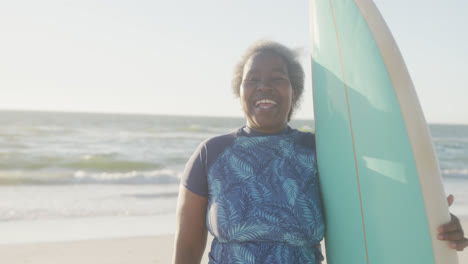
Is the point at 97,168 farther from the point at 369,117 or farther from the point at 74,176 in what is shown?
the point at 369,117

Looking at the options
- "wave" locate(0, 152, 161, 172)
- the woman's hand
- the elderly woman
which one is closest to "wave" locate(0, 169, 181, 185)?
"wave" locate(0, 152, 161, 172)

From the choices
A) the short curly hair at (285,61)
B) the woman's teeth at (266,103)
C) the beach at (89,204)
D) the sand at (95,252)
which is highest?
the short curly hair at (285,61)

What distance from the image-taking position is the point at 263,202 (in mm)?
1571

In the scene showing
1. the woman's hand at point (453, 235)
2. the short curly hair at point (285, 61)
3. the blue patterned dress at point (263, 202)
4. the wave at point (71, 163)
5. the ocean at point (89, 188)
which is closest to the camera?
the woman's hand at point (453, 235)

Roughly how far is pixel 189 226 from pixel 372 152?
0.76 m

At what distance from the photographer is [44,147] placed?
14125mm

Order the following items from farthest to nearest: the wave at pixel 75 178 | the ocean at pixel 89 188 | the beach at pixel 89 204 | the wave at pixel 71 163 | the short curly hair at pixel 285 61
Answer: the wave at pixel 71 163
the wave at pixel 75 178
the ocean at pixel 89 188
the beach at pixel 89 204
the short curly hair at pixel 285 61

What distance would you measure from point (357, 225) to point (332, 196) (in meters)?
0.14

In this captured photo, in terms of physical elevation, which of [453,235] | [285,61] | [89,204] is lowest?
[89,204]

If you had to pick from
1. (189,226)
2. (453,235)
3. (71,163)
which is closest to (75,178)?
(71,163)

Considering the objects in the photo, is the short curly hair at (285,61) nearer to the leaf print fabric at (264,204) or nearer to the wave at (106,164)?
the leaf print fabric at (264,204)

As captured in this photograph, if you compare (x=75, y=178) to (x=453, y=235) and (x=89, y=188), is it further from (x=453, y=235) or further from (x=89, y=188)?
(x=453, y=235)

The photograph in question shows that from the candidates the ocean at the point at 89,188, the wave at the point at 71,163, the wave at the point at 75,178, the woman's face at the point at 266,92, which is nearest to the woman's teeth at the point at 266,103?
the woman's face at the point at 266,92

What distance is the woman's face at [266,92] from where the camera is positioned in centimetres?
172
